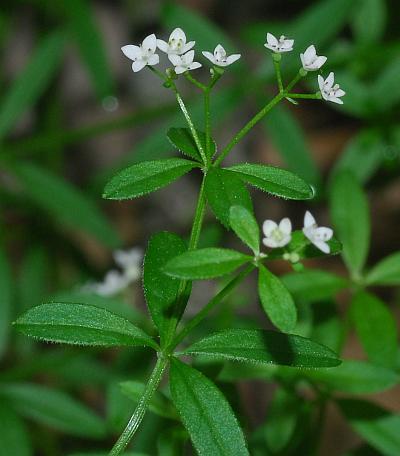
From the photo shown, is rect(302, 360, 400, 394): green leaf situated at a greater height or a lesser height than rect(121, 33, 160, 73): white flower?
lesser

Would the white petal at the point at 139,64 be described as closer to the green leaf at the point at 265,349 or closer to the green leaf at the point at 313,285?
the green leaf at the point at 265,349

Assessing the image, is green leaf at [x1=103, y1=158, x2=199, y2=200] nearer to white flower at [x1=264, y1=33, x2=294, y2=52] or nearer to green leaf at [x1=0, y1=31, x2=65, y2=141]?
white flower at [x1=264, y1=33, x2=294, y2=52]

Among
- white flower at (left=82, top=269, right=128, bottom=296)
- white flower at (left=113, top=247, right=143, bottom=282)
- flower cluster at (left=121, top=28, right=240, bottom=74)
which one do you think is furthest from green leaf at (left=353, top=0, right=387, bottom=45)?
flower cluster at (left=121, top=28, right=240, bottom=74)

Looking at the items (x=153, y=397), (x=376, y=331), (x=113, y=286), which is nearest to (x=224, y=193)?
(x=153, y=397)

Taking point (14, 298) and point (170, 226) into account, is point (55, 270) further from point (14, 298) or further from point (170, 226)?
point (170, 226)

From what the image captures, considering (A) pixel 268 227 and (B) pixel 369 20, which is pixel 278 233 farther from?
(B) pixel 369 20

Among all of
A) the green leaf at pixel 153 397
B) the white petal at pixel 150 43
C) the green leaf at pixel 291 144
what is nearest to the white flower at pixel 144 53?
the white petal at pixel 150 43
